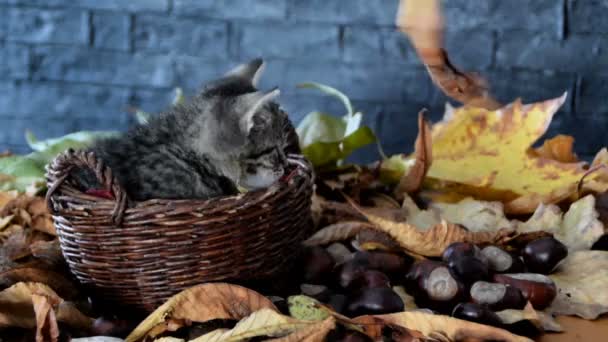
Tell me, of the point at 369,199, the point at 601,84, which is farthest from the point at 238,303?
the point at 601,84

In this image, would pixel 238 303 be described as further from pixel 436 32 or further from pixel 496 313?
pixel 436 32

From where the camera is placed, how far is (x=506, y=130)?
→ 774 millimetres

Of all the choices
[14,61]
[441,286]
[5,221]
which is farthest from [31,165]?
[14,61]

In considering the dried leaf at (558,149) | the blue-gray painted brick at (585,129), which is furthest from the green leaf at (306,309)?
the blue-gray painted brick at (585,129)

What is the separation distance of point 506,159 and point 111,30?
1032 mm

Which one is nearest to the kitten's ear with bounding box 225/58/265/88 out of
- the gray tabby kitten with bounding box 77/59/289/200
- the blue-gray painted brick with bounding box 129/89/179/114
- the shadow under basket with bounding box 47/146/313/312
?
the gray tabby kitten with bounding box 77/59/289/200

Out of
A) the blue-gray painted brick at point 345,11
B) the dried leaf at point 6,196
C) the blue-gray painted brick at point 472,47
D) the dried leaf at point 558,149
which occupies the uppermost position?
the blue-gray painted brick at point 345,11

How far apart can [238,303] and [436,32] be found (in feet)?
1.00

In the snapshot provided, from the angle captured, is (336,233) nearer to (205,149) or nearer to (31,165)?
(205,149)

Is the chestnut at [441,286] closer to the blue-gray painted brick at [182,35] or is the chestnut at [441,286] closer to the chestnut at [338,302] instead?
the chestnut at [338,302]

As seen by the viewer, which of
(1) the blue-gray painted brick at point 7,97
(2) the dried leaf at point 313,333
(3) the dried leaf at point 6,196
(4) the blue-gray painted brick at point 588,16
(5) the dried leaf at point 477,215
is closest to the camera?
(2) the dried leaf at point 313,333

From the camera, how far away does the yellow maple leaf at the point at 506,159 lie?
70cm

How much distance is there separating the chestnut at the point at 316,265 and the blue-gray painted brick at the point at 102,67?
103 centimetres

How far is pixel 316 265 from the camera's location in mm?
542
